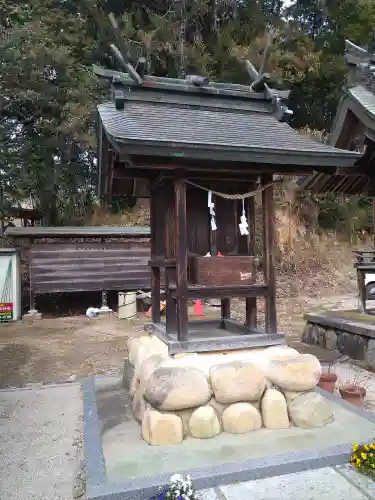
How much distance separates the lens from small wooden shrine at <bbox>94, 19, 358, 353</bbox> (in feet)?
14.8

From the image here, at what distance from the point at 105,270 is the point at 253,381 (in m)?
11.1

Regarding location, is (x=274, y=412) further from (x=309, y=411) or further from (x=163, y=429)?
(x=163, y=429)

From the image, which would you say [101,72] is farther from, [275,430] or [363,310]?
[363,310]

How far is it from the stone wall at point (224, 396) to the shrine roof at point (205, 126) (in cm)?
233

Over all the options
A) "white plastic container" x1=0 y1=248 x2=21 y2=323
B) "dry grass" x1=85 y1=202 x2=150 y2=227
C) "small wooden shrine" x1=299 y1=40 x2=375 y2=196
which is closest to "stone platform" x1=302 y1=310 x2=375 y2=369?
"small wooden shrine" x1=299 y1=40 x2=375 y2=196

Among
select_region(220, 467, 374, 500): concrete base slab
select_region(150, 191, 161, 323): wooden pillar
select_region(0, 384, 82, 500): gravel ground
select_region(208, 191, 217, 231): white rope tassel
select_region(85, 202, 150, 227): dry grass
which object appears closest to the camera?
select_region(220, 467, 374, 500): concrete base slab

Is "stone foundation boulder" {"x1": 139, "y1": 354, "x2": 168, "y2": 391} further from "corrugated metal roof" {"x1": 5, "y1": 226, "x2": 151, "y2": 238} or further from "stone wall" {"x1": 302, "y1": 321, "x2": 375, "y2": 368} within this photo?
"corrugated metal roof" {"x1": 5, "y1": 226, "x2": 151, "y2": 238}

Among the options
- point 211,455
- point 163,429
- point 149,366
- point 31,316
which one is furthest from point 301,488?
point 31,316

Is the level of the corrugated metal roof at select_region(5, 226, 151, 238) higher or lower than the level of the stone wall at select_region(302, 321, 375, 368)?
higher

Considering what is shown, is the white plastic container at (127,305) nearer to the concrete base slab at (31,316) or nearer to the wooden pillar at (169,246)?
the concrete base slab at (31,316)

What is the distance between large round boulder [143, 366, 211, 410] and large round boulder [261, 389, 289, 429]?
0.68 m

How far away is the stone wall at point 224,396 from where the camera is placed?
13.6 ft

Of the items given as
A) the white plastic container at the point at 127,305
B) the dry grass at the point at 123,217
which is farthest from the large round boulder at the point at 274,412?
the dry grass at the point at 123,217

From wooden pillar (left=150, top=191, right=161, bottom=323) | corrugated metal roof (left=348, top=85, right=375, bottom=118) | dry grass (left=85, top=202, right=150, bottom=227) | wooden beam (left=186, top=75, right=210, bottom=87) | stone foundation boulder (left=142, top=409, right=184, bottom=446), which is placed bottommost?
stone foundation boulder (left=142, top=409, right=184, bottom=446)
